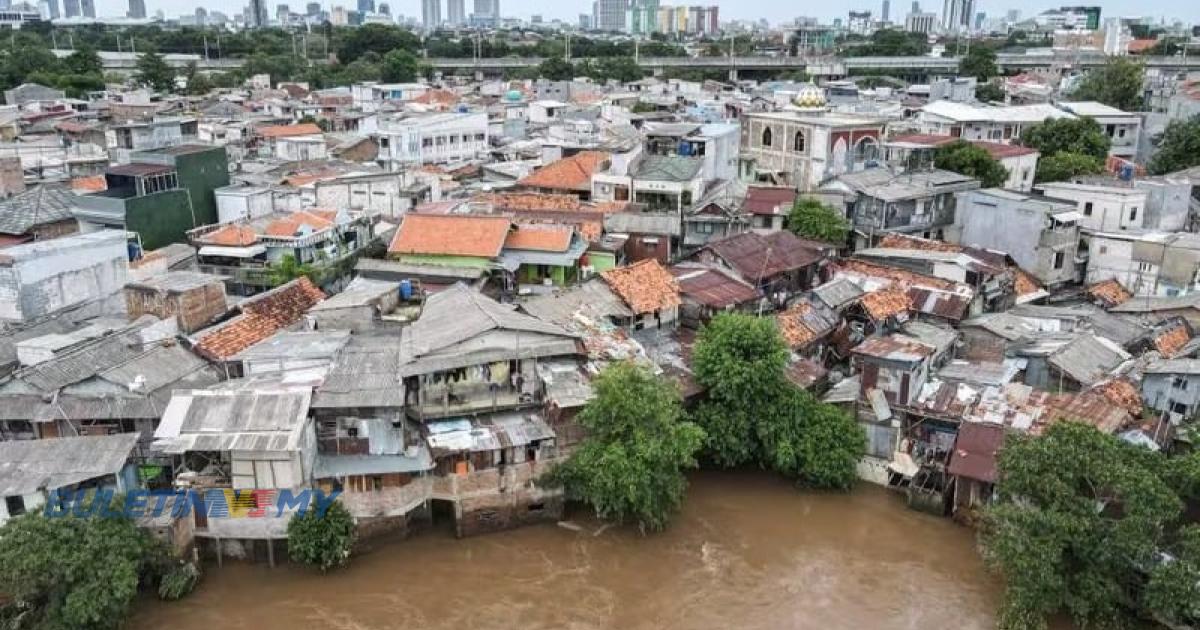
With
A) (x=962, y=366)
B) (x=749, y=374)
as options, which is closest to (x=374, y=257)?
(x=749, y=374)

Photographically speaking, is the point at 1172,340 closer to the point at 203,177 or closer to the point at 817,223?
the point at 817,223

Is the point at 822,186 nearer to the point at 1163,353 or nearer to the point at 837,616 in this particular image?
the point at 1163,353

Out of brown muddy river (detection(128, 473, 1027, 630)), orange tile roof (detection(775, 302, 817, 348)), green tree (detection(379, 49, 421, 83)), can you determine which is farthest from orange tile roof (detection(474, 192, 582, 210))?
green tree (detection(379, 49, 421, 83))

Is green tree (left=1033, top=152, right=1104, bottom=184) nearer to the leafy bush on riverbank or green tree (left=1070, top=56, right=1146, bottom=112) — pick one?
green tree (left=1070, top=56, right=1146, bottom=112)

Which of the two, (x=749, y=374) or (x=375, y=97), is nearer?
(x=749, y=374)

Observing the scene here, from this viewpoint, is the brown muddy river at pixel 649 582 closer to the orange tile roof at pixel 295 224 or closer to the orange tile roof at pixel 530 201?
the orange tile roof at pixel 295 224

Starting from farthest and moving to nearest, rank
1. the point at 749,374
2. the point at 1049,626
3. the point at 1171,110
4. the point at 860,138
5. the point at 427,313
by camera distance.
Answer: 1. the point at 1171,110
2. the point at 860,138
3. the point at 427,313
4. the point at 749,374
5. the point at 1049,626
